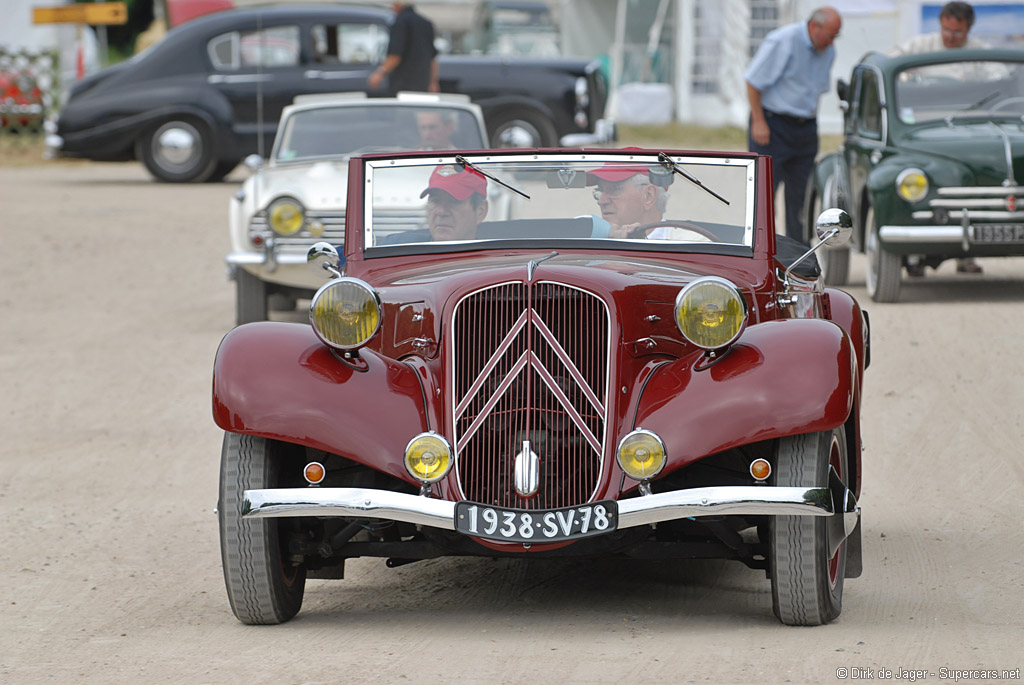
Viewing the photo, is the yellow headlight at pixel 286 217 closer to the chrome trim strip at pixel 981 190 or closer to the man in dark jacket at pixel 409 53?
the man in dark jacket at pixel 409 53

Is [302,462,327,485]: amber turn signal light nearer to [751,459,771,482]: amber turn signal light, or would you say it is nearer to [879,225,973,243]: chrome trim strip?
[751,459,771,482]: amber turn signal light

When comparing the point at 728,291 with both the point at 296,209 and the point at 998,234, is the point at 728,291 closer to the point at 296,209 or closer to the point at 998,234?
the point at 296,209

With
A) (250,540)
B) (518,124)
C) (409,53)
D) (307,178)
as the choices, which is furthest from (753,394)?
(518,124)

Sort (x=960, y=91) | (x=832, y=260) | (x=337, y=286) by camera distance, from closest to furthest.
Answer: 1. (x=337, y=286)
2. (x=960, y=91)
3. (x=832, y=260)

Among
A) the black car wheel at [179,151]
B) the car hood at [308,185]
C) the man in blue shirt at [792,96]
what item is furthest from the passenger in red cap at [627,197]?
the black car wheel at [179,151]

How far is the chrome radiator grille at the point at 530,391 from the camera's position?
14.9ft

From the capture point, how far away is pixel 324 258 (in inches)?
224

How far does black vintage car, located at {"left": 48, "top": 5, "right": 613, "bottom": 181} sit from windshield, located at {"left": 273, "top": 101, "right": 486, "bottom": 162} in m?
7.67

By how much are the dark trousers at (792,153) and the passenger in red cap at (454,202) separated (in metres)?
5.65

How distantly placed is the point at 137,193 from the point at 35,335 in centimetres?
872

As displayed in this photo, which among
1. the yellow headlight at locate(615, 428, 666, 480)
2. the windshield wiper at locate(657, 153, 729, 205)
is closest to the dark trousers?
the windshield wiper at locate(657, 153, 729, 205)

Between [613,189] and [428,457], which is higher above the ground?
[613,189]

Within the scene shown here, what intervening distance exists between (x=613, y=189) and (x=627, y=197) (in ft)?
0.19

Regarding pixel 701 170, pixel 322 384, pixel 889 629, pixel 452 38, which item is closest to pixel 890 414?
pixel 701 170
